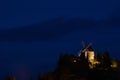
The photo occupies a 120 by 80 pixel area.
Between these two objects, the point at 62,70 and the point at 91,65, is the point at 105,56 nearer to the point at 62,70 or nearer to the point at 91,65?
the point at 91,65

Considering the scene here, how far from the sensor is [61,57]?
10888 cm

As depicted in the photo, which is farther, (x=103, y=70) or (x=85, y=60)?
(x=85, y=60)

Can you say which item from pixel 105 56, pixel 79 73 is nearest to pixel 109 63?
pixel 105 56

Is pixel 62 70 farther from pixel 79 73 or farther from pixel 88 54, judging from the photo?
pixel 88 54

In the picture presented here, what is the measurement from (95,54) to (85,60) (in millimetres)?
6216

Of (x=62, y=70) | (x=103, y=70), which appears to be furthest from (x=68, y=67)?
(x=103, y=70)

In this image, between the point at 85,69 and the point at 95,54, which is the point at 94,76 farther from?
the point at 95,54

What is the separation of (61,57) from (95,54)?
10.3 metres

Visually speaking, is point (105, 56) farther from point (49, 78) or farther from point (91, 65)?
point (49, 78)

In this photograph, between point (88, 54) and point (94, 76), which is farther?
point (88, 54)

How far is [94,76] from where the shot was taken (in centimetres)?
9950

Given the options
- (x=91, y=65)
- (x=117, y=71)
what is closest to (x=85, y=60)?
(x=91, y=65)

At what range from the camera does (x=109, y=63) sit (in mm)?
108188

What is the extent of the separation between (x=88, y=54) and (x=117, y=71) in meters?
12.5
